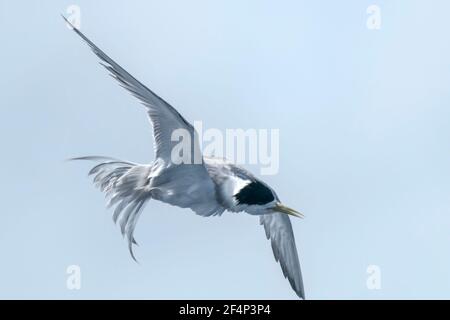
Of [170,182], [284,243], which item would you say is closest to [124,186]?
[170,182]

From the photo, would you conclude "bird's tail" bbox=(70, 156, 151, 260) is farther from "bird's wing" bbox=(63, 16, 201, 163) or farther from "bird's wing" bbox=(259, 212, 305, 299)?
"bird's wing" bbox=(259, 212, 305, 299)

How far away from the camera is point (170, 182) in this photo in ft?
27.8

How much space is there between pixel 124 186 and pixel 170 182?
0.44 m

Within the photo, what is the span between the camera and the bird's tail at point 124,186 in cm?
859

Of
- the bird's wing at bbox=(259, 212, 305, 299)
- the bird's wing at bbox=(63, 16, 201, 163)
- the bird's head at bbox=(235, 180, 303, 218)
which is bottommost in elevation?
the bird's wing at bbox=(259, 212, 305, 299)

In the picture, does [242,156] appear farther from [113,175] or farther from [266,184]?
[113,175]

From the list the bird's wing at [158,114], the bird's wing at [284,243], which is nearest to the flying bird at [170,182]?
the bird's wing at [158,114]

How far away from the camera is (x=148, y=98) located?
8281 millimetres

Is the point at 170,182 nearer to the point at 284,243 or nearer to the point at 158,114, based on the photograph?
the point at 158,114

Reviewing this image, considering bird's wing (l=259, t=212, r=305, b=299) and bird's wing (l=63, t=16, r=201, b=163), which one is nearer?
bird's wing (l=63, t=16, r=201, b=163)

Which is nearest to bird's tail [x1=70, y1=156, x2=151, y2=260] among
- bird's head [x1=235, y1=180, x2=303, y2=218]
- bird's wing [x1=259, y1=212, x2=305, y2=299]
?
bird's head [x1=235, y1=180, x2=303, y2=218]

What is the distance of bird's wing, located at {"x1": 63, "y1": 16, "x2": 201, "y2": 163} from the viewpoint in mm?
8031

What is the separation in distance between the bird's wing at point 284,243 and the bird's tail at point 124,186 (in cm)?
176
